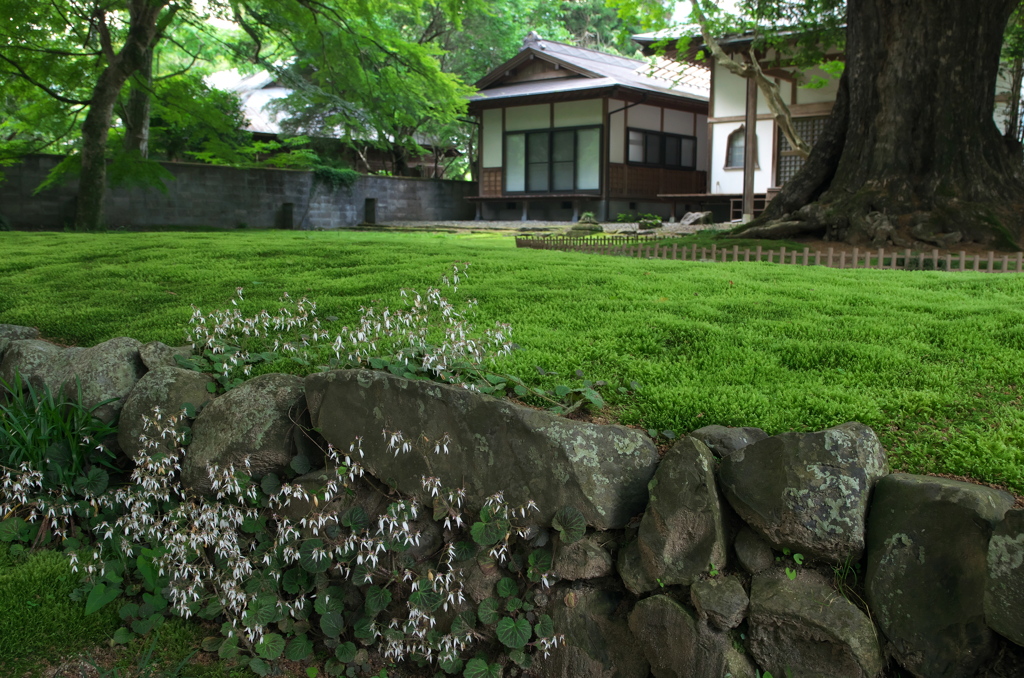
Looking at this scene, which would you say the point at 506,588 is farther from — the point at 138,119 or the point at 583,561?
the point at 138,119

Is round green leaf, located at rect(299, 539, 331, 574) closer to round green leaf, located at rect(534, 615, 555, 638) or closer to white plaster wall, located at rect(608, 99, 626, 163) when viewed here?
round green leaf, located at rect(534, 615, 555, 638)

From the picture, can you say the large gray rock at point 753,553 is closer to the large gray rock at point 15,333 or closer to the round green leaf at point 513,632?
the round green leaf at point 513,632

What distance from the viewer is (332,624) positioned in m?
3.46

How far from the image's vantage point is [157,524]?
149 inches

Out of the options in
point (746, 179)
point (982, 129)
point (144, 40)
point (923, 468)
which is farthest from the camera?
point (746, 179)

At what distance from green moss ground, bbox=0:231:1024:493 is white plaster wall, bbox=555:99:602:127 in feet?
57.4

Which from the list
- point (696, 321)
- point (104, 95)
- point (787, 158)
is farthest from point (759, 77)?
point (104, 95)

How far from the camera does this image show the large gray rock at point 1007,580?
7.92ft

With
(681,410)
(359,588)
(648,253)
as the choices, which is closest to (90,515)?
(359,588)

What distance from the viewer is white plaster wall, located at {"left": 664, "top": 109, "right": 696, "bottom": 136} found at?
2613cm

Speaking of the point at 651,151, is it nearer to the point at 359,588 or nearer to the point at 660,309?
the point at 660,309

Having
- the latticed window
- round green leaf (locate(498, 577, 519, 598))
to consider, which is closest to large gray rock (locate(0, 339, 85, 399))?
round green leaf (locate(498, 577, 519, 598))

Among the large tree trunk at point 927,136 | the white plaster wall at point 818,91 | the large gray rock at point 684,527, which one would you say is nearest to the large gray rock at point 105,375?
the large gray rock at point 684,527

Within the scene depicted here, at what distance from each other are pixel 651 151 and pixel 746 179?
7.36 metres
